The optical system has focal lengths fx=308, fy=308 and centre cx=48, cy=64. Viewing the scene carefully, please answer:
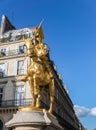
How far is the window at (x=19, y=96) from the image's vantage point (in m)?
42.0

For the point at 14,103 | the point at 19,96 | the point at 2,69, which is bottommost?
the point at 14,103

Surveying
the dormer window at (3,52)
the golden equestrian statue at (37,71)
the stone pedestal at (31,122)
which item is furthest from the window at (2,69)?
the stone pedestal at (31,122)

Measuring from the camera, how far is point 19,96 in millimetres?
43156

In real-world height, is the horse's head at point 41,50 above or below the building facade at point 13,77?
below

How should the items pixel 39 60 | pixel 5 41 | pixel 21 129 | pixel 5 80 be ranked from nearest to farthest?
pixel 21 129, pixel 39 60, pixel 5 80, pixel 5 41

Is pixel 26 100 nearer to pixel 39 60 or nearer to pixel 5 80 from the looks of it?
pixel 5 80

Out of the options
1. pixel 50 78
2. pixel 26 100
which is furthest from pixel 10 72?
pixel 50 78

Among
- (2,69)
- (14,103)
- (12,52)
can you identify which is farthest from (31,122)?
(12,52)

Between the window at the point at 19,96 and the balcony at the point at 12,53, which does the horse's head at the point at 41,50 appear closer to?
the window at the point at 19,96

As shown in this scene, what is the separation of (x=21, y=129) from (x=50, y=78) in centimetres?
282

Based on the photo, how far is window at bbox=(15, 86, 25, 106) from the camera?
42.0m

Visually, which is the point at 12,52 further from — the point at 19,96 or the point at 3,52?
the point at 19,96

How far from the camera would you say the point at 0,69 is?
47312mm

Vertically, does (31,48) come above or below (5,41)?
below
